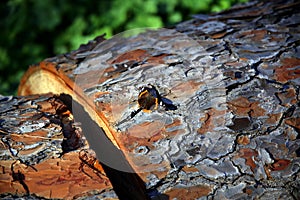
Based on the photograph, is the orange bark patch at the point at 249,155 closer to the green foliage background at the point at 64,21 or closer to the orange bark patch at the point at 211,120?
the orange bark patch at the point at 211,120

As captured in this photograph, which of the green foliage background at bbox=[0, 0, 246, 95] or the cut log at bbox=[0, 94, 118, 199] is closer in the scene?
the cut log at bbox=[0, 94, 118, 199]

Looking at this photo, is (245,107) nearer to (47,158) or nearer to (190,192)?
(190,192)

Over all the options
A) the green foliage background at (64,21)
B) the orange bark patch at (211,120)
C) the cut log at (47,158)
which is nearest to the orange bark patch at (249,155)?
the orange bark patch at (211,120)

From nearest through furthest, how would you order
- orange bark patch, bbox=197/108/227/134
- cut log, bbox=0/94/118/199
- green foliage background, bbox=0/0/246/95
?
cut log, bbox=0/94/118/199, orange bark patch, bbox=197/108/227/134, green foliage background, bbox=0/0/246/95

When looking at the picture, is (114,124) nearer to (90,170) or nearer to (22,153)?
(90,170)

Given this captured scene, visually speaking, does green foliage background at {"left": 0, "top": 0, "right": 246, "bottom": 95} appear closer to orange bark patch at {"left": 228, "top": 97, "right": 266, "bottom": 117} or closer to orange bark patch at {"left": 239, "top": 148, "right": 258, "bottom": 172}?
orange bark patch at {"left": 228, "top": 97, "right": 266, "bottom": 117}

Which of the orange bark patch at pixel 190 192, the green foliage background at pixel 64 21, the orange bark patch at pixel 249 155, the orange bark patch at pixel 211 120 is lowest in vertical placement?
the orange bark patch at pixel 190 192

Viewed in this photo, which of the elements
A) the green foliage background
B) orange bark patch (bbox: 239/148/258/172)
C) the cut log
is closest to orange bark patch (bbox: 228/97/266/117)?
orange bark patch (bbox: 239/148/258/172)
